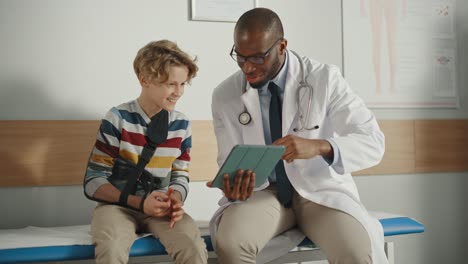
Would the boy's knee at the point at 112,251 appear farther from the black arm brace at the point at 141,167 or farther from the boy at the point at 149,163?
the black arm brace at the point at 141,167

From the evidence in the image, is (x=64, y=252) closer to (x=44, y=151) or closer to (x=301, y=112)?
(x=44, y=151)

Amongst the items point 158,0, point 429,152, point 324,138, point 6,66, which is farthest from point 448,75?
point 6,66

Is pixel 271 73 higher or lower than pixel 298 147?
higher

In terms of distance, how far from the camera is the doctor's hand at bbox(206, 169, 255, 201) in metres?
2.14

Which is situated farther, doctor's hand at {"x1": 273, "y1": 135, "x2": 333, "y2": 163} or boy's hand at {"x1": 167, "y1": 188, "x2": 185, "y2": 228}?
boy's hand at {"x1": 167, "y1": 188, "x2": 185, "y2": 228}

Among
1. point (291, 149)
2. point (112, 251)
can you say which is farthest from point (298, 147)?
point (112, 251)

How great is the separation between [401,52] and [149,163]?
1.60 m

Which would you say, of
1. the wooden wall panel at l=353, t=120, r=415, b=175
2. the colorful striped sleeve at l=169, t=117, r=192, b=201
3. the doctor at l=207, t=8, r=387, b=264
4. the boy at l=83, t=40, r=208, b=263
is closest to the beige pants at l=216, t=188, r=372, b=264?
the doctor at l=207, t=8, r=387, b=264

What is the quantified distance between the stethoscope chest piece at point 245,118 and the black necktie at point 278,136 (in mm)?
86

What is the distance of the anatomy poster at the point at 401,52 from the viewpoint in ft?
10.7

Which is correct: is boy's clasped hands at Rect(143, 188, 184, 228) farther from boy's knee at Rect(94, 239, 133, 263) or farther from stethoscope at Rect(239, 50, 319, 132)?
stethoscope at Rect(239, 50, 319, 132)

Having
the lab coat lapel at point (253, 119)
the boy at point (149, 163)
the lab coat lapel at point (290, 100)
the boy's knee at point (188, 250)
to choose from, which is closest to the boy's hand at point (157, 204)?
the boy at point (149, 163)

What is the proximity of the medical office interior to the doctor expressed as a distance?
22.5 inches

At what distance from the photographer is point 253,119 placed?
93.8 inches
